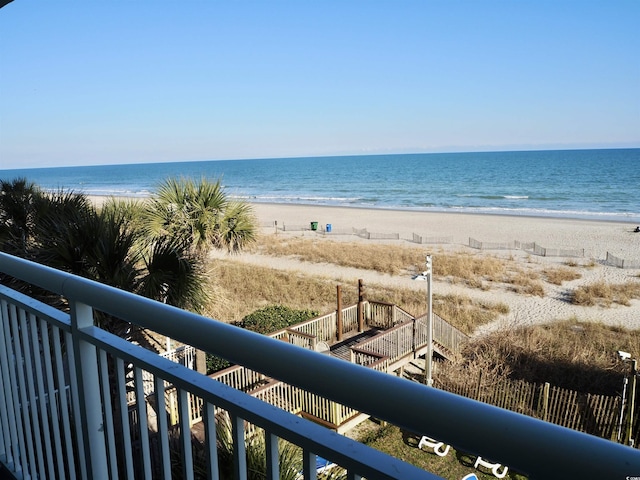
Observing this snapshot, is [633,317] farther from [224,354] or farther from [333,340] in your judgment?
[224,354]

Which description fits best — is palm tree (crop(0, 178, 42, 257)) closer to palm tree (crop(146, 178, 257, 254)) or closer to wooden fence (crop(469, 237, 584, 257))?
palm tree (crop(146, 178, 257, 254))

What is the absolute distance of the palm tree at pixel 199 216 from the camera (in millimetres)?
9047

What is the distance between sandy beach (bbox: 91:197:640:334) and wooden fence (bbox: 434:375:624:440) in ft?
12.9

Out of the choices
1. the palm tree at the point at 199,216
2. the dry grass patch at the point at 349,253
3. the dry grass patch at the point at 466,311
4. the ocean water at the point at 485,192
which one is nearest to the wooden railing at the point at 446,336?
the dry grass patch at the point at 466,311

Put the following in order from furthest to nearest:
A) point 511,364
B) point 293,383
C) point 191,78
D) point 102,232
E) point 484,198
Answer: point 191,78 → point 484,198 → point 511,364 → point 102,232 → point 293,383

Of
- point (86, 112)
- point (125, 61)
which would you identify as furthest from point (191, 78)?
point (125, 61)

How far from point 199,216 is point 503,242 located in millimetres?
21496

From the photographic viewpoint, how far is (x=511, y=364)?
34.2 ft

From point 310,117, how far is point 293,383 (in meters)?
103

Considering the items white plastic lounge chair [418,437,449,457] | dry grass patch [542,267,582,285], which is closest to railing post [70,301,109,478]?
white plastic lounge chair [418,437,449,457]

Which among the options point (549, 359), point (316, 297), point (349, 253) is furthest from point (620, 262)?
point (316, 297)

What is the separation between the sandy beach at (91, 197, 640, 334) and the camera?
15117mm

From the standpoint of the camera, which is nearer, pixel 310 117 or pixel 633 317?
pixel 633 317

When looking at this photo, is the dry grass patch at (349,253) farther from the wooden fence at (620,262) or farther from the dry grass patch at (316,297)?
the wooden fence at (620,262)
